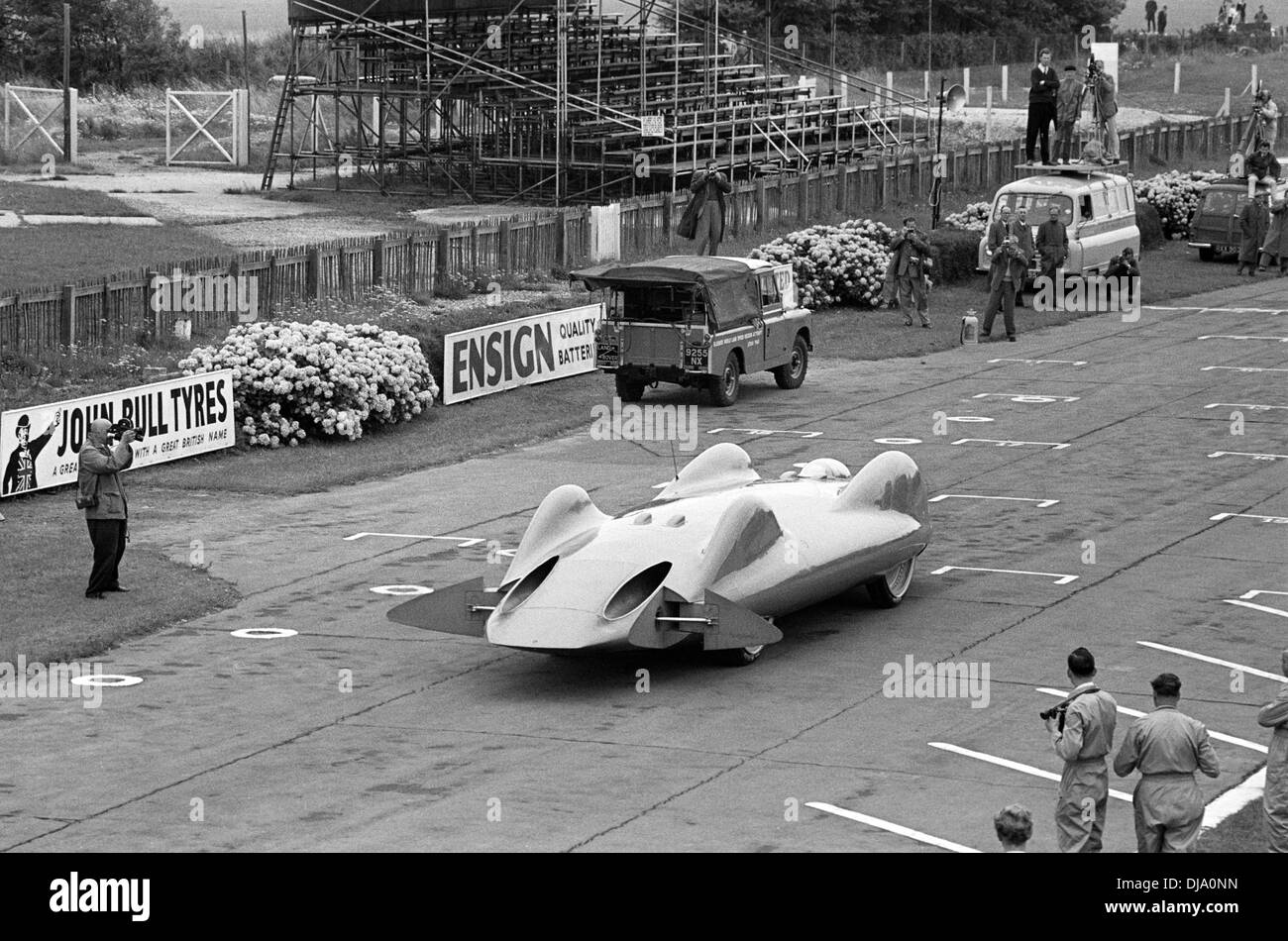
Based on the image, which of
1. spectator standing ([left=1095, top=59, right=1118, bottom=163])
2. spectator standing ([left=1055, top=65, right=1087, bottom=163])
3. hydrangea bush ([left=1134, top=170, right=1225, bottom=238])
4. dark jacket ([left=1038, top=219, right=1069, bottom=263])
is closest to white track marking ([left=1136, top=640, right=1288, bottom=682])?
dark jacket ([left=1038, top=219, right=1069, bottom=263])

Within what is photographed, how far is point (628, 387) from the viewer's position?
3297cm

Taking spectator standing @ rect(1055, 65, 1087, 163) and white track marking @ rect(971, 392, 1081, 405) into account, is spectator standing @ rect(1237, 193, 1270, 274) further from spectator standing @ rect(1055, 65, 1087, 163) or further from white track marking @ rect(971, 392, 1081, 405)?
white track marking @ rect(971, 392, 1081, 405)

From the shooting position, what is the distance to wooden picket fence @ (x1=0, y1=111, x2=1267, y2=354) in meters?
31.6

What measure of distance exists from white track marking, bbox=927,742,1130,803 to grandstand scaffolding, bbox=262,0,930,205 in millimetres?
38922

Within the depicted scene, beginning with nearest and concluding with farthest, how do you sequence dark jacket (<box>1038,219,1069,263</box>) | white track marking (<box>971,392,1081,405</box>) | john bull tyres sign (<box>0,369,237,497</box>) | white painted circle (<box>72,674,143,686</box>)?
white painted circle (<box>72,674,143,686</box>)
john bull tyres sign (<box>0,369,237,497</box>)
white track marking (<box>971,392,1081,405</box>)
dark jacket (<box>1038,219,1069,263</box>)

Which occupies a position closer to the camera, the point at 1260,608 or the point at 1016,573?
the point at 1260,608

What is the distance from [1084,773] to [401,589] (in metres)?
9.78

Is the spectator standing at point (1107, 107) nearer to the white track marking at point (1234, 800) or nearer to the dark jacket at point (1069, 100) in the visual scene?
the dark jacket at point (1069, 100)

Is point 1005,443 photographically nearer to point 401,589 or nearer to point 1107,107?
point 401,589

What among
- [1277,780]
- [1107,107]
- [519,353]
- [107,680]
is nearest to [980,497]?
[519,353]

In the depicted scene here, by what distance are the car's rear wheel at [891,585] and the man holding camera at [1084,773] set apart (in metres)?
7.10

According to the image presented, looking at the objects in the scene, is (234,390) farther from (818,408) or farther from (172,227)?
(172,227)

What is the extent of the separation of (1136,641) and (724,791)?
5.88 m

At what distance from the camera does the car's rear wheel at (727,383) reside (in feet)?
107
